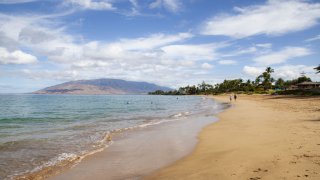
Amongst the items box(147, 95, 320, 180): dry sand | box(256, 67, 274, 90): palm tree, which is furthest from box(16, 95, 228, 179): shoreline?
box(256, 67, 274, 90): palm tree

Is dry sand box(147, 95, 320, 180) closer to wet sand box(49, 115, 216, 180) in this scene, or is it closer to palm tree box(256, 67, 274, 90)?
wet sand box(49, 115, 216, 180)

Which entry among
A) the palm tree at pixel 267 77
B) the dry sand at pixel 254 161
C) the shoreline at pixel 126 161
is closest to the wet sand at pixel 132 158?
the shoreline at pixel 126 161

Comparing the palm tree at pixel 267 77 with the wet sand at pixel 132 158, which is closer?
the wet sand at pixel 132 158

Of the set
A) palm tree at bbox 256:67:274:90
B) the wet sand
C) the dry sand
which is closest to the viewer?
the dry sand

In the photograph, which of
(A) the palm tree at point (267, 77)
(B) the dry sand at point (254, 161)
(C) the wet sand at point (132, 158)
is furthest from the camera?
(A) the palm tree at point (267, 77)

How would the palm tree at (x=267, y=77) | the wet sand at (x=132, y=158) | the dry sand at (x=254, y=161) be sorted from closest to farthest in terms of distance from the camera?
the dry sand at (x=254, y=161), the wet sand at (x=132, y=158), the palm tree at (x=267, y=77)

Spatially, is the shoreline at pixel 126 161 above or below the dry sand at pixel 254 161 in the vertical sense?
below

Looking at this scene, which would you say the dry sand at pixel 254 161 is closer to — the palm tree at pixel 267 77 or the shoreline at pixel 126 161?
the shoreline at pixel 126 161

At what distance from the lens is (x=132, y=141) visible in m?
15.9

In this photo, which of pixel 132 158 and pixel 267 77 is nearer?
pixel 132 158

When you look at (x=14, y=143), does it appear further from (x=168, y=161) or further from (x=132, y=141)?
(x=168, y=161)

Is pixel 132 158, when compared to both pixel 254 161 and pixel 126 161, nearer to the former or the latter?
pixel 126 161

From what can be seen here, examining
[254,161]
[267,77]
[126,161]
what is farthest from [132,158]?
[267,77]

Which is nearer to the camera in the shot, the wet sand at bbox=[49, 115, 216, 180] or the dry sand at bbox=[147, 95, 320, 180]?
the dry sand at bbox=[147, 95, 320, 180]
